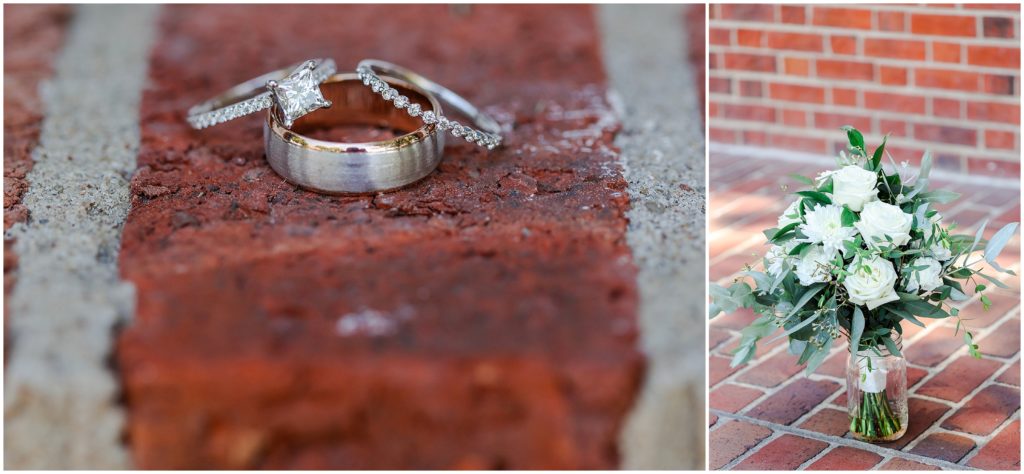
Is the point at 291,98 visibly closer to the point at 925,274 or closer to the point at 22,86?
the point at 22,86


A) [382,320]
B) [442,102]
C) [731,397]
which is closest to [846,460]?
[731,397]

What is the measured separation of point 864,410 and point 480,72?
3.43ft

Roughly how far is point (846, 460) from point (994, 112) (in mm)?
1759

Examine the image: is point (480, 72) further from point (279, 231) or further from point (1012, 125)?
point (1012, 125)

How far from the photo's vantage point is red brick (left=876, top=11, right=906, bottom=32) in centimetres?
302

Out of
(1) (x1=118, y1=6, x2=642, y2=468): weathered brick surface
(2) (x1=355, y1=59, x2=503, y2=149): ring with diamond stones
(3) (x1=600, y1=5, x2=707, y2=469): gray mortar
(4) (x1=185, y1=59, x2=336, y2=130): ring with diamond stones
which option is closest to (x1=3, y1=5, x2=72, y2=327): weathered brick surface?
(1) (x1=118, y1=6, x2=642, y2=468): weathered brick surface

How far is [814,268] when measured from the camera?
1502 mm

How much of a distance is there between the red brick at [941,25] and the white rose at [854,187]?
5.55 feet

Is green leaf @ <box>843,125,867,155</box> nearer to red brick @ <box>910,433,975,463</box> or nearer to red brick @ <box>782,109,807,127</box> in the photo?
red brick @ <box>910,433,975,463</box>

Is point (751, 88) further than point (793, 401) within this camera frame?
Yes

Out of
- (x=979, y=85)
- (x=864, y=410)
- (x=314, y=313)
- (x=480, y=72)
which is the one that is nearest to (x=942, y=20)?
(x=979, y=85)

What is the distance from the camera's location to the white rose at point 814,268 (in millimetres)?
1495

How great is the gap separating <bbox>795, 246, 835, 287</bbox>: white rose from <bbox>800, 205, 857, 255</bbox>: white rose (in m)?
0.01

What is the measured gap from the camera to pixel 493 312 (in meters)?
1.25
